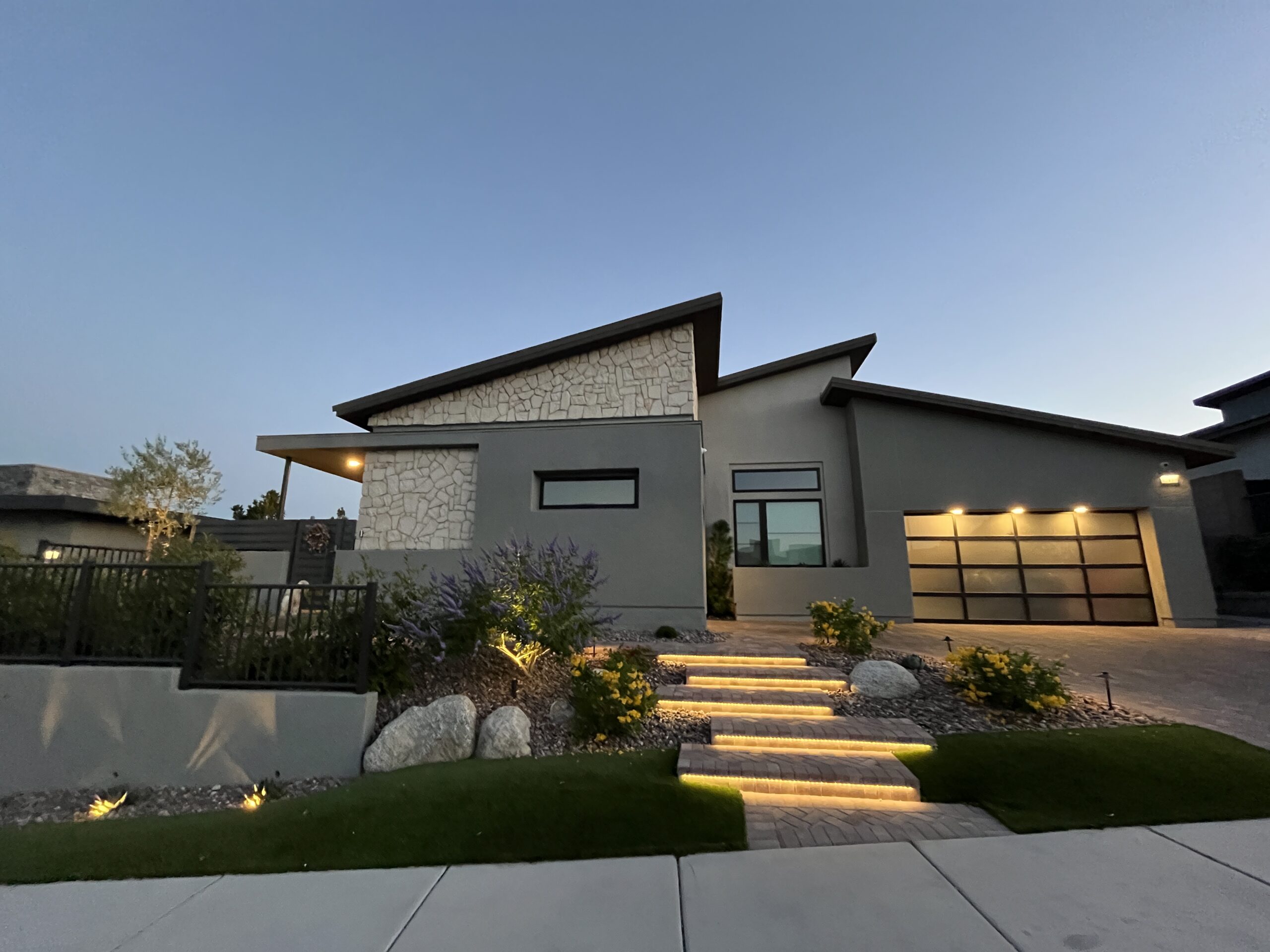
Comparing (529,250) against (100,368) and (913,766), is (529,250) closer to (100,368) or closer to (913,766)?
(913,766)

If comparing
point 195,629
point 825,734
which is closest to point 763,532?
point 825,734

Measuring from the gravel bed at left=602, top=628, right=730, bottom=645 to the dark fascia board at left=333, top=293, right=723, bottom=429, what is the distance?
5551mm

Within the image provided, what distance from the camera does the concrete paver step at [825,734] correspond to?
414 centimetres

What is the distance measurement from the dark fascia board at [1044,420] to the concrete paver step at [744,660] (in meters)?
7.43

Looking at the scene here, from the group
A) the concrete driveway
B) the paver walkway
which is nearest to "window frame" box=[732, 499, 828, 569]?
the concrete driveway

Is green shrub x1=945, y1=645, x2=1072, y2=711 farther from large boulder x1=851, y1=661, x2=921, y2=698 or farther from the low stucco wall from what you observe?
the low stucco wall

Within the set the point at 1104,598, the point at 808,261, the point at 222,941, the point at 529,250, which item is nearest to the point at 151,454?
the point at 529,250

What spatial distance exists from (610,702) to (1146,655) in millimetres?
8521

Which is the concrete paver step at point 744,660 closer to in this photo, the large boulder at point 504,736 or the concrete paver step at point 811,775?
the concrete paver step at point 811,775

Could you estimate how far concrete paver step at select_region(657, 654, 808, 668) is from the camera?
619cm

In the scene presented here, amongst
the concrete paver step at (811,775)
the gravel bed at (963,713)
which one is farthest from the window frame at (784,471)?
the concrete paver step at (811,775)

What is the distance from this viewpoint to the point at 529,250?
50.5 feet

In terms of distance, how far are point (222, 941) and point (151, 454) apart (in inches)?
520

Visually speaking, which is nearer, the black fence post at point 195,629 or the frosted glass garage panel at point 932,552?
the black fence post at point 195,629
